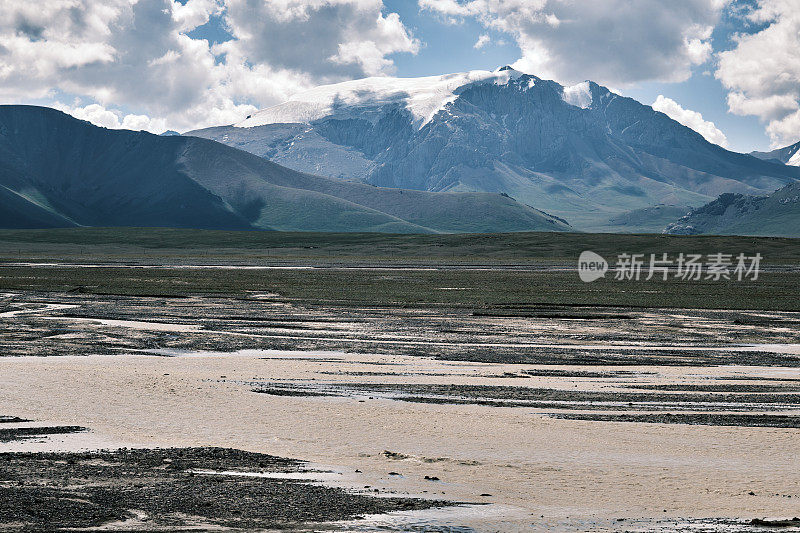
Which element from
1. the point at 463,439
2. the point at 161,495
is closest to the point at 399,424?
the point at 463,439

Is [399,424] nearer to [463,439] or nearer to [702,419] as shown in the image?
[463,439]

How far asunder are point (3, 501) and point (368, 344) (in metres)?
19.5

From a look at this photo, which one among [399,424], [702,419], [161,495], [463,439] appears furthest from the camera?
[702,419]

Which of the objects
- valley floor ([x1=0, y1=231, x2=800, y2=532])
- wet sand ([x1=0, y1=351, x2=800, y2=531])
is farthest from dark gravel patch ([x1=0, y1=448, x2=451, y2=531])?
wet sand ([x1=0, y1=351, x2=800, y2=531])

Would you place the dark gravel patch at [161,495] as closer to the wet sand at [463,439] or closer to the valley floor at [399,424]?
the valley floor at [399,424]

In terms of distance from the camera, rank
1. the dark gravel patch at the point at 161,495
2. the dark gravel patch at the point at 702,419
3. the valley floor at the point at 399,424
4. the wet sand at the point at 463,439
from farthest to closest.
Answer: the dark gravel patch at the point at 702,419 < the wet sand at the point at 463,439 < the valley floor at the point at 399,424 < the dark gravel patch at the point at 161,495

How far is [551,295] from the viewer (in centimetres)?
5616

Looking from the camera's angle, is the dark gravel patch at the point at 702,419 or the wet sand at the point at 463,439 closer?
the wet sand at the point at 463,439

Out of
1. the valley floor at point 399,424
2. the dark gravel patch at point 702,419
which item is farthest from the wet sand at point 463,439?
the dark gravel patch at point 702,419

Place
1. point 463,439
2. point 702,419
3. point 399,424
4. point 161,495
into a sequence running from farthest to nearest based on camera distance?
point 702,419
point 399,424
point 463,439
point 161,495

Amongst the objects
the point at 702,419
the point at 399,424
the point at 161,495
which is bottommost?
the point at 161,495

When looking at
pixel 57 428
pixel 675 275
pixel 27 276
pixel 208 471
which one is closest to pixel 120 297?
pixel 27 276

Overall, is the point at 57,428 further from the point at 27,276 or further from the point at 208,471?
the point at 27,276

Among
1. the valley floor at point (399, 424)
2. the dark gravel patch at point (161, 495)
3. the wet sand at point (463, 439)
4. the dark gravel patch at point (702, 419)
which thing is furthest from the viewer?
the dark gravel patch at point (702, 419)
